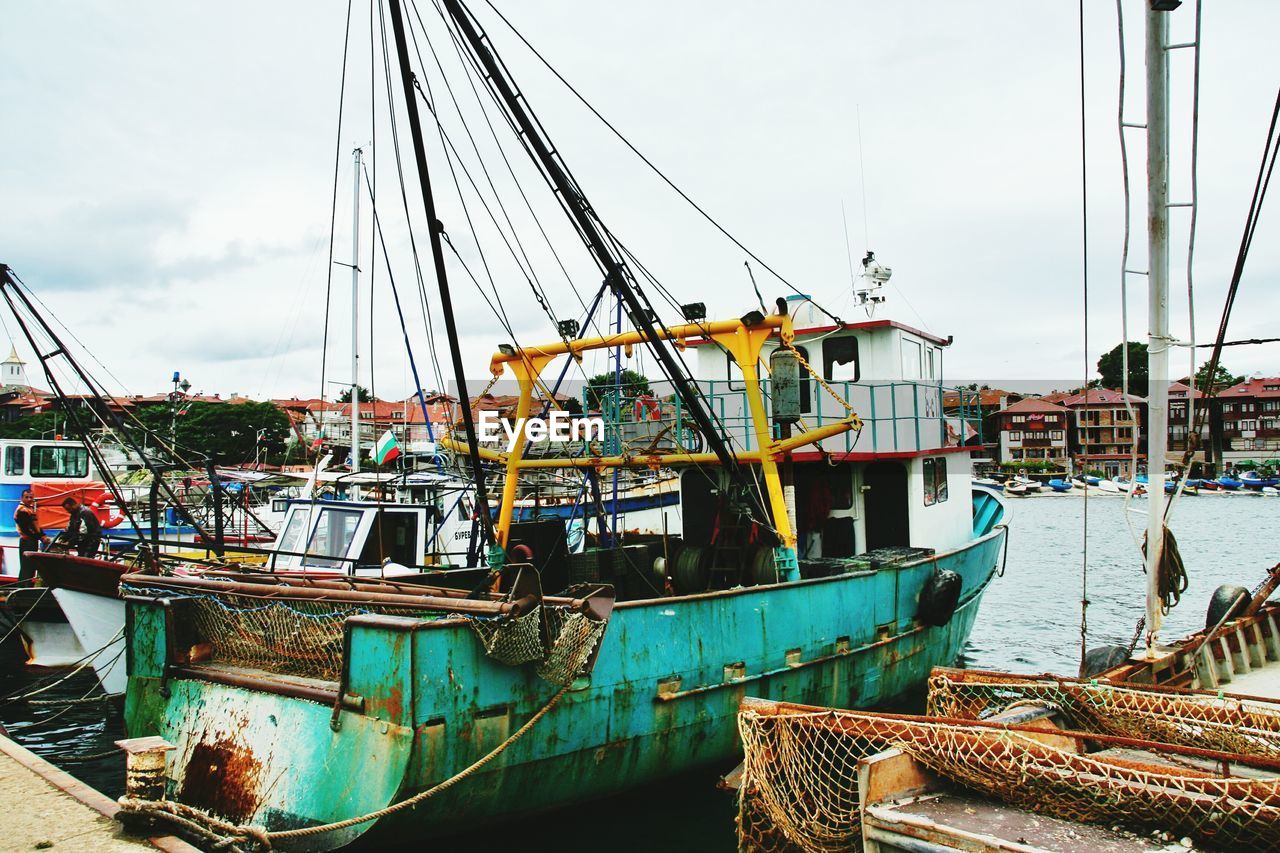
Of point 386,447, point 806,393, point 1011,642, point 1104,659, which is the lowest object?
point 1011,642

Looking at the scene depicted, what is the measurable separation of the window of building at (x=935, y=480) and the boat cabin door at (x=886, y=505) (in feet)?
1.48

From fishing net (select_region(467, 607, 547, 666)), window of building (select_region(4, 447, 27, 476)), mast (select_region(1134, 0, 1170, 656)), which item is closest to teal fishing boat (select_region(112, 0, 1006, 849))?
fishing net (select_region(467, 607, 547, 666))

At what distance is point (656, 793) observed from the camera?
8906mm

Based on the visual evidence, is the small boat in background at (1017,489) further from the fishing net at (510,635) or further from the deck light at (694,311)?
the fishing net at (510,635)

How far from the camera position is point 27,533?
1600 centimetres

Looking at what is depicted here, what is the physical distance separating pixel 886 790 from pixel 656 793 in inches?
169

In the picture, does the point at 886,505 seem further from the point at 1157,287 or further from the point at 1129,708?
the point at 1129,708

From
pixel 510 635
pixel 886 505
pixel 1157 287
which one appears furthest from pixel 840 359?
pixel 510 635

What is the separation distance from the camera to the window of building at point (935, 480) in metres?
12.6

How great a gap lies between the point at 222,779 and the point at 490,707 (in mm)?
2230

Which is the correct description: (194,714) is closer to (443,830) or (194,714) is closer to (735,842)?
(443,830)

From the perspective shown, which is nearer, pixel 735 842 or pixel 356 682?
pixel 356 682

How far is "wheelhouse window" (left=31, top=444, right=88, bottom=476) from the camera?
19.4 meters

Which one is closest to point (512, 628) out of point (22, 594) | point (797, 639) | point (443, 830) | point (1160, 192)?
point (443, 830)
